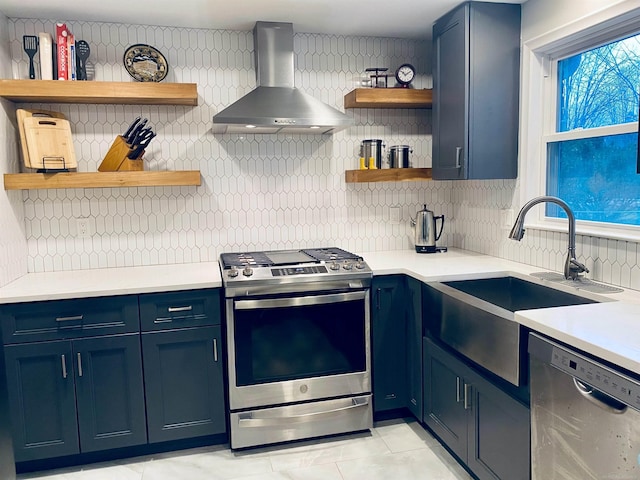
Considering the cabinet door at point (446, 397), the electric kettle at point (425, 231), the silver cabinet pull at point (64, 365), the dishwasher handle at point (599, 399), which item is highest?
the electric kettle at point (425, 231)

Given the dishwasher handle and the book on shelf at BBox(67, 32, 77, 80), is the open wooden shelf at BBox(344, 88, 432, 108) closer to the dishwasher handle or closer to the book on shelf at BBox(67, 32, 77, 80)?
the book on shelf at BBox(67, 32, 77, 80)

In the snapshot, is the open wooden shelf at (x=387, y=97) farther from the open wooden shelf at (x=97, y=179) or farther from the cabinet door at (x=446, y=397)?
the cabinet door at (x=446, y=397)

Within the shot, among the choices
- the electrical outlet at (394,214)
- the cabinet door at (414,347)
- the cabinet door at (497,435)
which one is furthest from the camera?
the electrical outlet at (394,214)

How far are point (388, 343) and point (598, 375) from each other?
5.14 ft

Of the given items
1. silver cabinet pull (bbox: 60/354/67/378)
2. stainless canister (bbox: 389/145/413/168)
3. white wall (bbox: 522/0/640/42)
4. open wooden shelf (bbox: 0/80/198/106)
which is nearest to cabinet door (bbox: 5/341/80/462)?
silver cabinet pull (bbox: 60/354/67/378)

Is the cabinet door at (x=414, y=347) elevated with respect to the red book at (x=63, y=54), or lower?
lower

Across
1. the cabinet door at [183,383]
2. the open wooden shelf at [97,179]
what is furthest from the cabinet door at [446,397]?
the open wooden shelf at [97,179]

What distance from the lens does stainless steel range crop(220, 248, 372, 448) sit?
2.78 meters

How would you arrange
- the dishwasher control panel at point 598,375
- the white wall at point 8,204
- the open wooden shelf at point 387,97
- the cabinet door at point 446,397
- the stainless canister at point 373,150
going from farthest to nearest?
the stainless canister at point 373,150 → the open wooden shelf at point 387,97 → the white wall at point 8,204 → the cabinet door at point 446,397 → the dishwasher control panel at point 598,375

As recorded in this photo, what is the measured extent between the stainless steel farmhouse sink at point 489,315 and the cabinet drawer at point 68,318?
5.04 feet

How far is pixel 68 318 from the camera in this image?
8.55 feet

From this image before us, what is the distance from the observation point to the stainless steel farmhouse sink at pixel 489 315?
2062 millimetres

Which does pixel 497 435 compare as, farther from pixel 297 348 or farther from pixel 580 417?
pixel 297 348

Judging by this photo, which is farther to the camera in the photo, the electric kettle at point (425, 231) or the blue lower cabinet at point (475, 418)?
the electric kettle at point (425, 231)
